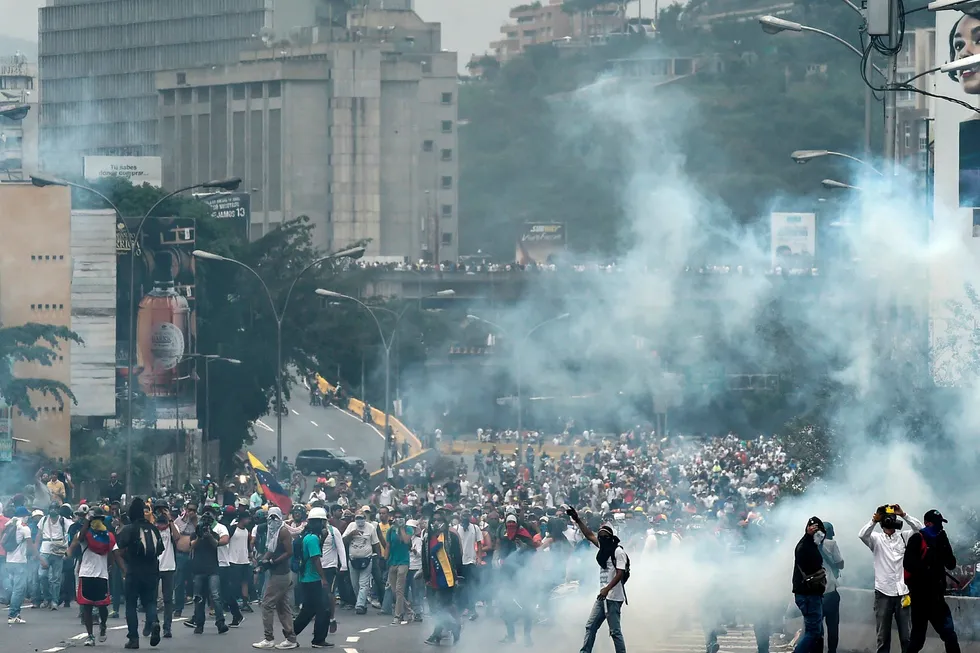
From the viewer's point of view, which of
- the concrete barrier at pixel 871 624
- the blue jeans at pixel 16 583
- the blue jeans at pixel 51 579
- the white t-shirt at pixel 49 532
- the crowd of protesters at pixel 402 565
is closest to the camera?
the crowd of protesters at pixel 402 565

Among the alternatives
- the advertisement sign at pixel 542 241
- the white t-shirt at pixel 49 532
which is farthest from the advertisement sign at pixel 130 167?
the white t-shirt at pixel 49 532

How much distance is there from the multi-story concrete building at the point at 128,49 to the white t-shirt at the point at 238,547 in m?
146

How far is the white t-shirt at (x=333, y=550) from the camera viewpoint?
87.0ft

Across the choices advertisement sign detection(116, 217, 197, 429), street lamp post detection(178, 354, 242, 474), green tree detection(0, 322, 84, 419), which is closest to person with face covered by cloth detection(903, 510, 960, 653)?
green tree detection(0, 322, 84, 419)

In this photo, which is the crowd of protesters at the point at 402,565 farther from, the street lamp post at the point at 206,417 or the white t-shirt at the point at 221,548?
the street lamp post at the point at 206,417

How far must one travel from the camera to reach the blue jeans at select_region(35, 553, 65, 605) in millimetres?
28609

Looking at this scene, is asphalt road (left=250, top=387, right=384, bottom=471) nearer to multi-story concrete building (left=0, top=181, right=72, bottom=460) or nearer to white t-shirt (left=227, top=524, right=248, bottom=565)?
multi-story concrete building (left=0, top=181, right=72, bottom=460)

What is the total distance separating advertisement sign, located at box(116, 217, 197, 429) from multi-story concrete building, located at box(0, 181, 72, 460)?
6.34 ft

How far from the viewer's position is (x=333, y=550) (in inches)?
1056

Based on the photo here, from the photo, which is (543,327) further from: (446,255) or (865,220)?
(446,255)

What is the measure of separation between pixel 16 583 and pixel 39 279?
26.9 meters

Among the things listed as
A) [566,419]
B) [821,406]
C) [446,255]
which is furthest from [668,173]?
[821,406]

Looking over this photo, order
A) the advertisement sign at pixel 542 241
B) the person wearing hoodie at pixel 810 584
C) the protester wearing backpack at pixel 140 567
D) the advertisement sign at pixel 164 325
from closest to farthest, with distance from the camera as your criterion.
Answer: the person wearing hoodie at pixel 810 584, the protester wearing backpack at pixel 140 567, the advertisement sign at pixel 164 325, the advertisement sign at pixel 542 241

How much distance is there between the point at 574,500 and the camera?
45938 mm
